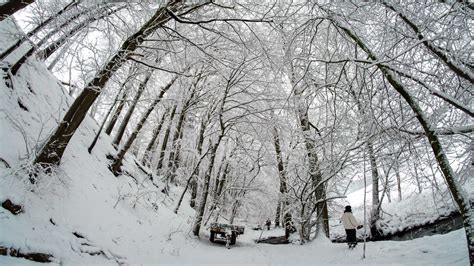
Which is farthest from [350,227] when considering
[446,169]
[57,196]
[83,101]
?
[83,101]

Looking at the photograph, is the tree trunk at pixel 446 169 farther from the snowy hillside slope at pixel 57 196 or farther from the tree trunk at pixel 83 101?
the snowy hillside slope at pixel 57 196

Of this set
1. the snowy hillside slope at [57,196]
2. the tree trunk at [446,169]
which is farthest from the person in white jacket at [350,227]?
the snowy hillside slope at [57,196]

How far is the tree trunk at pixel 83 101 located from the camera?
4.47 meters

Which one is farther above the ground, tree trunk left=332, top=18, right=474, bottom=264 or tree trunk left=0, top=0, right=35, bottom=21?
tree trunk left=0, top=0, right=35, bottom=21

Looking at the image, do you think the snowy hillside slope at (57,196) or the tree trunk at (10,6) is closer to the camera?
the snowy hillside slope at (57,196)

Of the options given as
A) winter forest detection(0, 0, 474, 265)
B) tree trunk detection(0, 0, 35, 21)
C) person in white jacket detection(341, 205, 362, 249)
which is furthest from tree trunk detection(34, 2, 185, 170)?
person in white jacket detection(341, 205, 362, 249)

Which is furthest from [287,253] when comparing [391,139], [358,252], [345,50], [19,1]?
[19,1]

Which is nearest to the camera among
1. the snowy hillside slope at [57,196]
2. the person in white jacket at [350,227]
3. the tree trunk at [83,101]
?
the snowy hillside slope at [57,196]

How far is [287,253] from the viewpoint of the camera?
772 centimetres

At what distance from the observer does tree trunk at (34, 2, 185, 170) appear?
14.7ft

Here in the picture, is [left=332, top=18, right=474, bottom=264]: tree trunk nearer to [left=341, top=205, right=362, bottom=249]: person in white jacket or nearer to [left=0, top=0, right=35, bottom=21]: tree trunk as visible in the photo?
[left=341, top=205, right=362, bottom=249]: person in white jacket

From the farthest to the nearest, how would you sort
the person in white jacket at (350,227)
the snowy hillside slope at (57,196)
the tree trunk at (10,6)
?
the person in white jacket at (350,227)
the tree trunk at (10,6)
the snowy hillside slope at (57,196)

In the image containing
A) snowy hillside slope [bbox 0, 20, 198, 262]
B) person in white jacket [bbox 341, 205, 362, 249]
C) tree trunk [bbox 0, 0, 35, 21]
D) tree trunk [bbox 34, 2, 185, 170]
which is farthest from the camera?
person in white jacket [bbox 341, 205, 362, 249]

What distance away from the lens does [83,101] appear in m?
4.88
